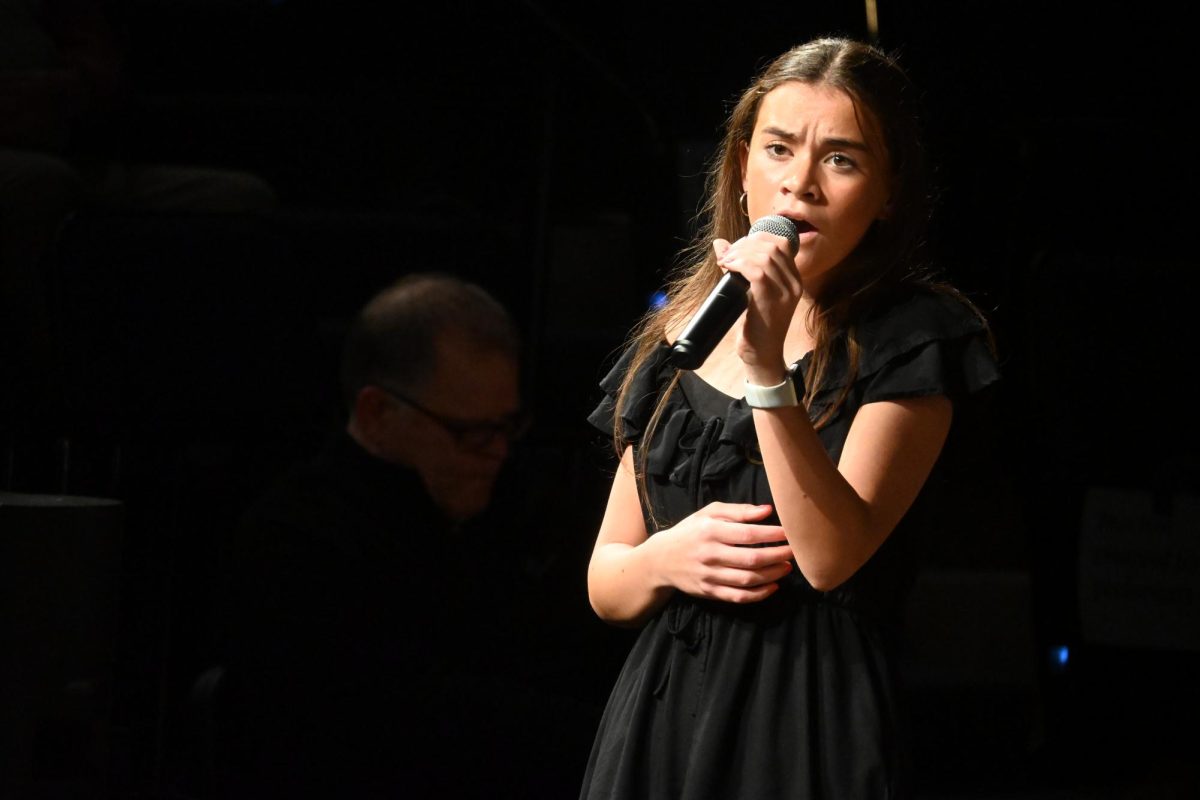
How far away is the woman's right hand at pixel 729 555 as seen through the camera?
1232mm

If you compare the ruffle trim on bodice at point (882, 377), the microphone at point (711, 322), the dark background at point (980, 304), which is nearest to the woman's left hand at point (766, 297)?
the microphone at point (711, 322)

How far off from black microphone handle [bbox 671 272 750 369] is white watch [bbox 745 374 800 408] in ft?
0.17

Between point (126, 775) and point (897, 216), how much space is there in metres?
1.66

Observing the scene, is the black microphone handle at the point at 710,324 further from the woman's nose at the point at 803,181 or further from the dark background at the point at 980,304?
the dark background at the point at 980,304

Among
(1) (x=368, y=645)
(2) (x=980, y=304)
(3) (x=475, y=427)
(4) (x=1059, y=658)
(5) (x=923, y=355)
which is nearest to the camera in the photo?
(5) (x=923, y=355)

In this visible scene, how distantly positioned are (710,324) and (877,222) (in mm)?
299

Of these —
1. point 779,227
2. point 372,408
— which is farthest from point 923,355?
point 372,408

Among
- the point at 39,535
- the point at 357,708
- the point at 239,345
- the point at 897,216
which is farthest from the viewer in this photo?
the point at 239,345

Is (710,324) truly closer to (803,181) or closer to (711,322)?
(711,322)

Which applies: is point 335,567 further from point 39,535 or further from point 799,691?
point 799,691

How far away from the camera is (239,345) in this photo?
2.58 meters

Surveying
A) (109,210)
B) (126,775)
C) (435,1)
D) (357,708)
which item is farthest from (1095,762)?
(435,1)

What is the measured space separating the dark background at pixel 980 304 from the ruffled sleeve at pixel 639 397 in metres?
0.72

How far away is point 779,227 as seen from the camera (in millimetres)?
1254
